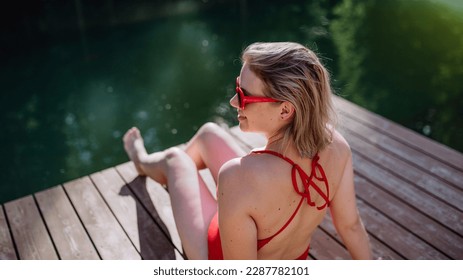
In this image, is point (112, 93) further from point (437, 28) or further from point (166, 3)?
point (437, 28)

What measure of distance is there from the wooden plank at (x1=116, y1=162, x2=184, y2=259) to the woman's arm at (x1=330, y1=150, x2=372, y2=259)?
2.59 feet

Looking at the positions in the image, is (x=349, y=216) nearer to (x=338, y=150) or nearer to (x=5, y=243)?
(x=338, y=150)

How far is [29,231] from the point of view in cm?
232

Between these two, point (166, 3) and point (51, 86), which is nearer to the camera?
point (51, 86)

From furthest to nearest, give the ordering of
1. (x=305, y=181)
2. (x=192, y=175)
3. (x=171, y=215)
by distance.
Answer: (x=171, y=215) → (x=192, y=175) → (x=305, y=181)

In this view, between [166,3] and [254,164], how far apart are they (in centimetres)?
686

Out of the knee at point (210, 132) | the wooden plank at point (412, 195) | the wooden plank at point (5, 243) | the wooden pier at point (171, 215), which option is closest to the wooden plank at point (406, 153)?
the wooden pier at point (171, 215)

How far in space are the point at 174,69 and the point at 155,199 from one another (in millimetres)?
3276

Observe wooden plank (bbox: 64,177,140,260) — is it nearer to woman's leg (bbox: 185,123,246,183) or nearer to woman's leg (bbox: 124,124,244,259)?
woman's leg (bbox: 124,124,244,259)

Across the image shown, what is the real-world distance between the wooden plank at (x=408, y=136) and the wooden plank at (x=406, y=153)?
0.04 m

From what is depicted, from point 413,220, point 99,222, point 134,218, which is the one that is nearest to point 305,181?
point 413,220

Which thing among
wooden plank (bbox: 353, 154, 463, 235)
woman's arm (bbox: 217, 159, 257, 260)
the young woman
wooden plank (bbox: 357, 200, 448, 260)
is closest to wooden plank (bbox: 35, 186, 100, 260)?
the young woman

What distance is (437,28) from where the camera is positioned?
649 cm
